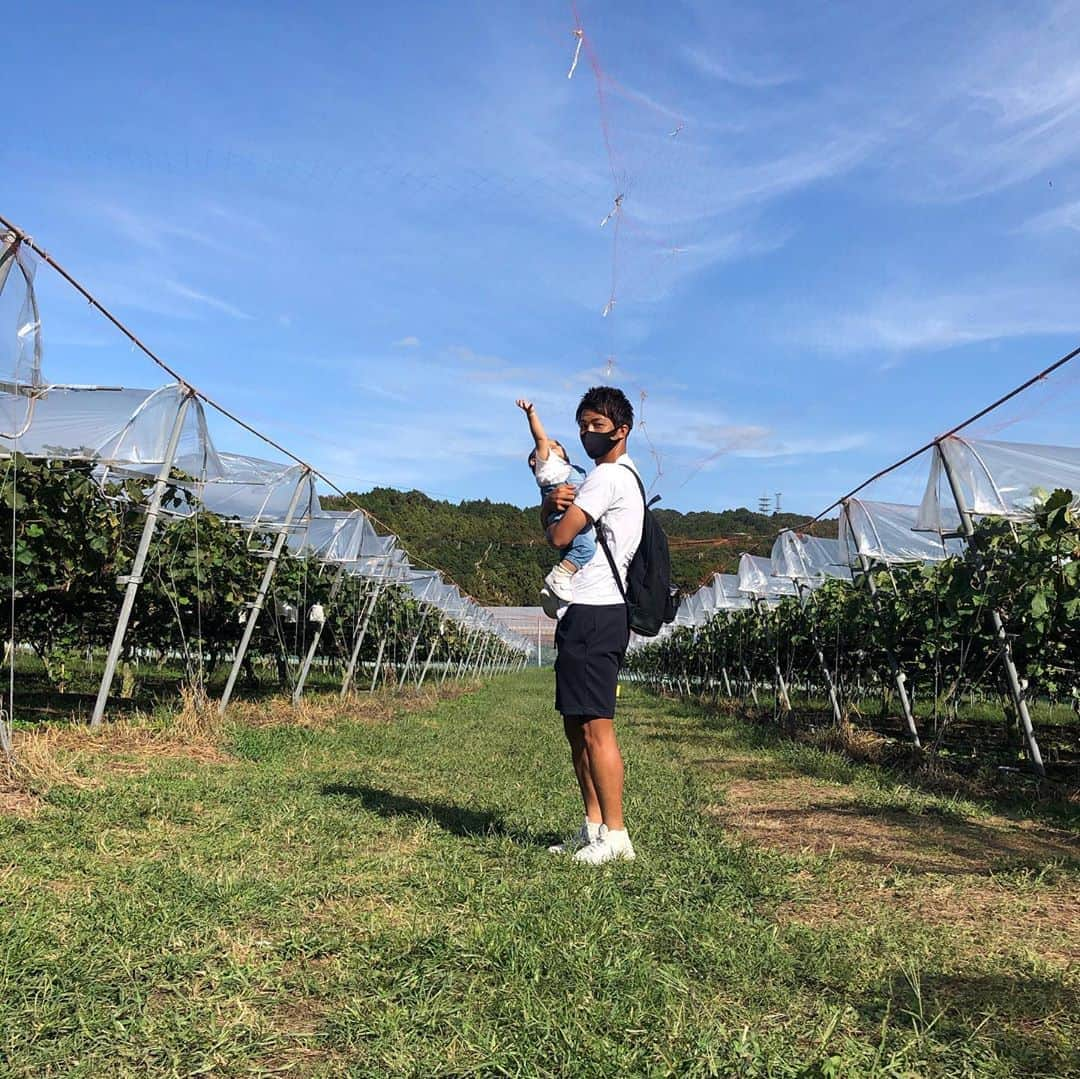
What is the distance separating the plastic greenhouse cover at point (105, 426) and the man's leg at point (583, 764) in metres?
4.03

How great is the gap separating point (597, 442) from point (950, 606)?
397 centimetres

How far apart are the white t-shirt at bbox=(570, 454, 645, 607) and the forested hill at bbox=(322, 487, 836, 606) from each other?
23603mm

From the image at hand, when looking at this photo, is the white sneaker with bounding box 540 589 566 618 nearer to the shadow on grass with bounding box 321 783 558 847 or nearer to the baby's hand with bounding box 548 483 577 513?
the baby's hand with bounding box 548 483 577 513

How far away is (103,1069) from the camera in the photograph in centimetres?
172

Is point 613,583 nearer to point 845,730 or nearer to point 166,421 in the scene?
point 166,421

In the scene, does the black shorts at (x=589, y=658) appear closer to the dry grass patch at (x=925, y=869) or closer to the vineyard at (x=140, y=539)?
the dry grass patch at (x=925, y=869)

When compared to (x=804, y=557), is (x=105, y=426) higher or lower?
higher

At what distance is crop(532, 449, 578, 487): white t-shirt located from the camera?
3410mm

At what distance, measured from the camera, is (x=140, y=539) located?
7.16 metres

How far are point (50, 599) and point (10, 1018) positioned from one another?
271 inches

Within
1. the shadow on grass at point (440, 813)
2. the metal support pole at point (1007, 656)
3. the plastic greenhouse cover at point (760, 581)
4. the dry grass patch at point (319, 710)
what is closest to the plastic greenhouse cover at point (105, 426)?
the dry grass patch at point (319, 710)

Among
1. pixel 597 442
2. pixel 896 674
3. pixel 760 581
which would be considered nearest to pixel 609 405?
pixel 597 442

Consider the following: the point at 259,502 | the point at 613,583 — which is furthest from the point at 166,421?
the point at 613,583

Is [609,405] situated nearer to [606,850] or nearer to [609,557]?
[609,557]
